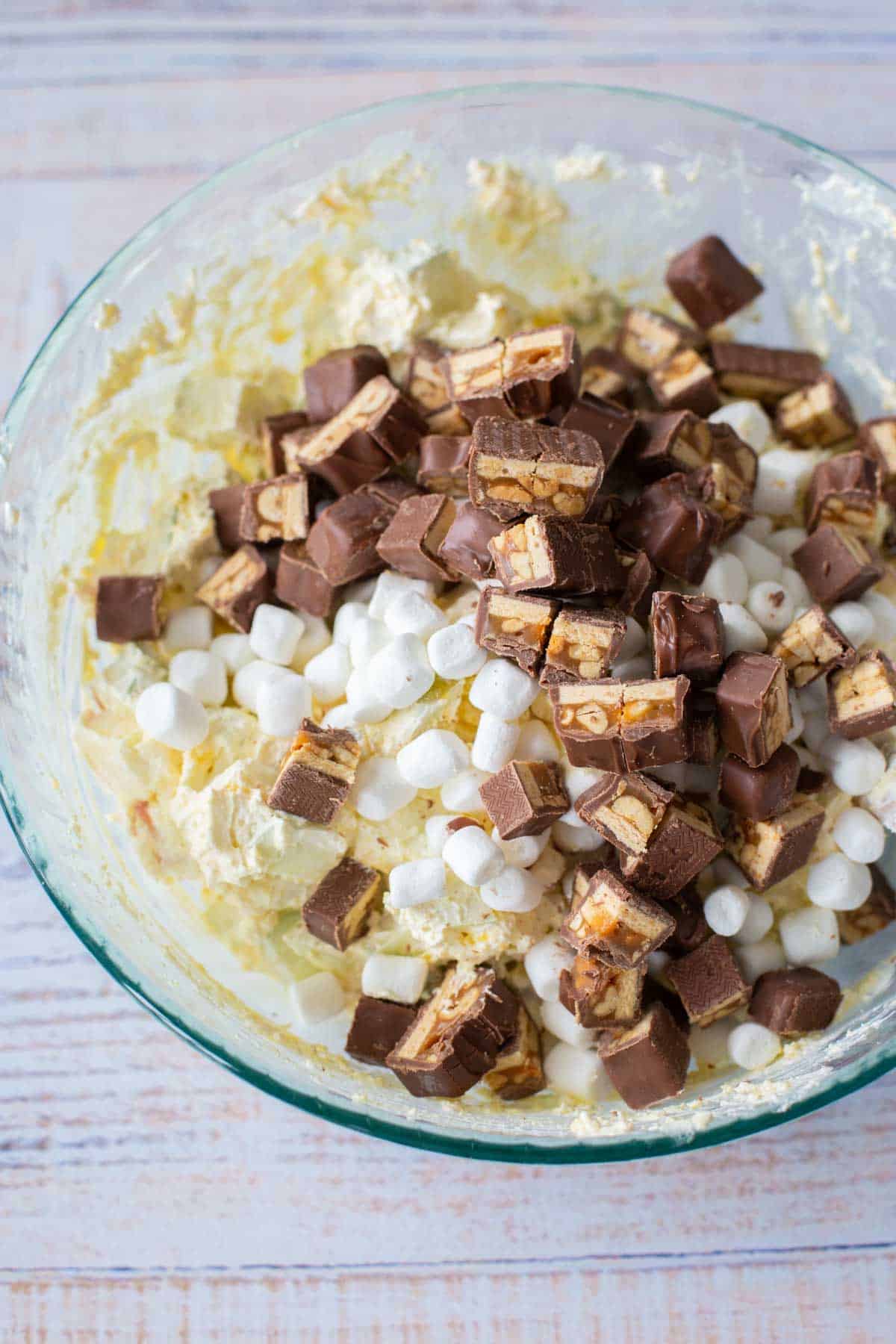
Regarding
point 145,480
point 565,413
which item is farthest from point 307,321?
point 565,413

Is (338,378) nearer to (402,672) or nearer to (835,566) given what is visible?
(402,672)

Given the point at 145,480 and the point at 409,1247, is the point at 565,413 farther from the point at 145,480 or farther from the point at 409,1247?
the point at 409,1247

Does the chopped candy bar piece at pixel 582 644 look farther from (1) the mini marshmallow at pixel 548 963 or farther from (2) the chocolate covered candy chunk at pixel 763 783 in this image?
(1) the mini marshmallow at pixel 548 963

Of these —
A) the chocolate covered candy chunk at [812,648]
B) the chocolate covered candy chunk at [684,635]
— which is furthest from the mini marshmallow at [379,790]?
the chocolate covered candy chunk at [812,648]

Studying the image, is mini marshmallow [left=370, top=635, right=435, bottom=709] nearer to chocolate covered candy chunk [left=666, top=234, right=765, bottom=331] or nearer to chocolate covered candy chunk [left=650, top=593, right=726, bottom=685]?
chocolate covered candy chunk [left=650, top=593, right=726, bottom=685]

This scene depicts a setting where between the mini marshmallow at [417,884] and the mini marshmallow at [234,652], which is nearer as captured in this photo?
the mini marshmallow at [417,884]
